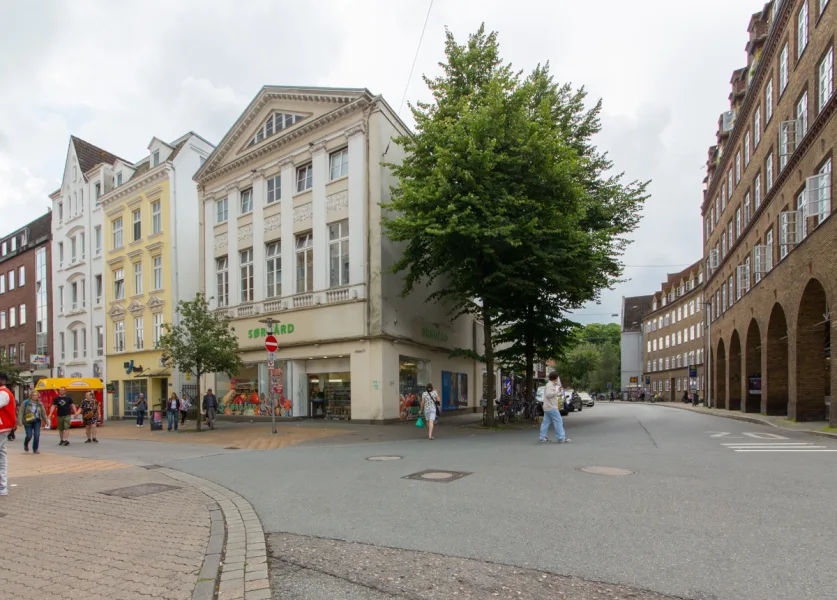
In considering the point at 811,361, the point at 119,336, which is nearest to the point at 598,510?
the point at 811,361

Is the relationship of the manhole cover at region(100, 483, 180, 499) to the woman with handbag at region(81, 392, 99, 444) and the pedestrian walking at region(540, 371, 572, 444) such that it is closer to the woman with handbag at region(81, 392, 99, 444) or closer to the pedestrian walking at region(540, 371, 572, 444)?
the pedestrian walking at region(540, 371, 572, 444)

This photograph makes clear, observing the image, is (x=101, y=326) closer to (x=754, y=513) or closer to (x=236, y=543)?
(x=236, y=543)

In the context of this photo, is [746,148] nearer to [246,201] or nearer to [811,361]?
[811,361]

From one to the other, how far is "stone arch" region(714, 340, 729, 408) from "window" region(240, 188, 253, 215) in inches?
1244

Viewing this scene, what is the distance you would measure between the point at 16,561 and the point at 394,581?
337 centimetres

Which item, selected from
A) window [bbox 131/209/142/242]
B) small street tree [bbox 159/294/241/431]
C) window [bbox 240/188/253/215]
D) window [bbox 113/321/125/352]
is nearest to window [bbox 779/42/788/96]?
window [bbox 240/188/253/215]

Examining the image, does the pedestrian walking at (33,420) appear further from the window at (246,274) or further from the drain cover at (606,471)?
the drain cover at (606,471)

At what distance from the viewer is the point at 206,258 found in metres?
29.2

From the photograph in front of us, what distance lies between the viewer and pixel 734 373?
35.1 meters

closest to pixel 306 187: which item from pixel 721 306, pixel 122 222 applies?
pixel 122 222

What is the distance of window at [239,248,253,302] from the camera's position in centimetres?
2714

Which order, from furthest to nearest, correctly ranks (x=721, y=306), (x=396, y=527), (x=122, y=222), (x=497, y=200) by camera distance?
1. (x=721, y=306)
2. (x=122, y=222)
3. (x=497, y=200)
4. (x=396, y=527)

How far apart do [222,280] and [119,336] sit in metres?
11.2

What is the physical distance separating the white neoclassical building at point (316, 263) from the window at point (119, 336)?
9.50 m
